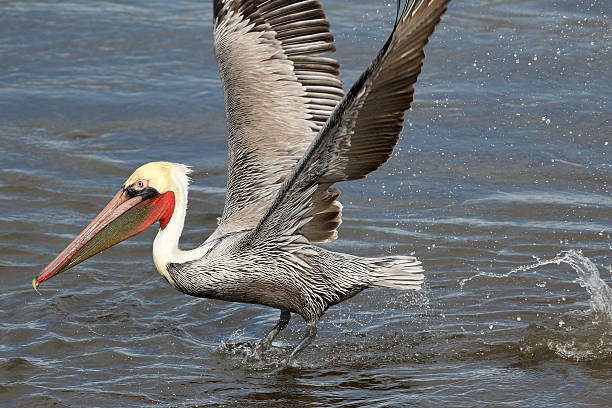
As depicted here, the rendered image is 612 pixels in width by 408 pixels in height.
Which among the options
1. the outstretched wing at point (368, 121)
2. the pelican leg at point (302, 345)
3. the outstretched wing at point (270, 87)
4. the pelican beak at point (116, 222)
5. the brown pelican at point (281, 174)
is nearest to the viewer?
the outstretched wing at point (368, 121)

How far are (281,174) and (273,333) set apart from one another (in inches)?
41.8

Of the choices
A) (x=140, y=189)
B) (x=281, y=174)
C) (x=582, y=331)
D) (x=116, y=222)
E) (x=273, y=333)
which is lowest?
(x=273, y=333)

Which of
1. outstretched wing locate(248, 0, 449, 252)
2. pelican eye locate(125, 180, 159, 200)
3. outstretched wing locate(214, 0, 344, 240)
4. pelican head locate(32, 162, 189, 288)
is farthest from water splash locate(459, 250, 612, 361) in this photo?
pelican eye locate(125, 180, 159, 200)

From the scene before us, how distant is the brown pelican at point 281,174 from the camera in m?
4.89

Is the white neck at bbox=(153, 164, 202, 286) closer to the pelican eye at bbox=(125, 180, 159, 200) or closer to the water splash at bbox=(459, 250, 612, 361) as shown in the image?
the pelican eye at bbox=(125, 180, 159, 200)

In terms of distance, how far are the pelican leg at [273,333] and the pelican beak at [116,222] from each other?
963 millimetres

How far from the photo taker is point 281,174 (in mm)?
6594

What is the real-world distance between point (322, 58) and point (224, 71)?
26.6 inches

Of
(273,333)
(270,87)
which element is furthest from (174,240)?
(270,87)

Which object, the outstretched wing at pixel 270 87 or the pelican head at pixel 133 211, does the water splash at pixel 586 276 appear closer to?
the outstretched wing at pixel 270 87

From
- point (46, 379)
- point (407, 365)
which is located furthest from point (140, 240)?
point (407, 365)

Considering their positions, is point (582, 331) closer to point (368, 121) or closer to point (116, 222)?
point (368, 121)

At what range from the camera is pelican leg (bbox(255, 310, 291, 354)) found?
620 centimetres

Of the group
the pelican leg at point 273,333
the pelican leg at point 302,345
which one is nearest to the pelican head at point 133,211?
the pelican leg at point 273,333
